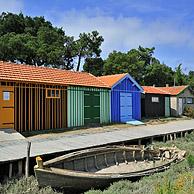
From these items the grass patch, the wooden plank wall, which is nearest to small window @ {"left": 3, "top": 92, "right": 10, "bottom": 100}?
the wooden plank wall

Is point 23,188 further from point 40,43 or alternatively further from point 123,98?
point 40,43

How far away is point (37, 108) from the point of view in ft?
53.4

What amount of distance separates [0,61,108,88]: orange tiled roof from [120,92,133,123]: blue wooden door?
214 centimetres

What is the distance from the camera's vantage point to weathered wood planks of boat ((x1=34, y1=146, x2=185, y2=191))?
8406 millimetres

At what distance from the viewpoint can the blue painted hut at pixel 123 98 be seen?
845 inches

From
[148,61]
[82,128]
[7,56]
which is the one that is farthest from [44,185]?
[148,61]

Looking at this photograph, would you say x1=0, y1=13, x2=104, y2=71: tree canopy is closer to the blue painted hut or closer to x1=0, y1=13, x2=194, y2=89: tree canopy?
x1=0, y1=13, x2=194, y2=89: tree canopy

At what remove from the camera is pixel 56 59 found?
122ft

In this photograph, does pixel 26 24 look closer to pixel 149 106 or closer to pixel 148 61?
pixel 148 61

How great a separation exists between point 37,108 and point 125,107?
8146 mm

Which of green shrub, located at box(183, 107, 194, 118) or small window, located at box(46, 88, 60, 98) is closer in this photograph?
small window, located at box(46, 88, 60, 98)

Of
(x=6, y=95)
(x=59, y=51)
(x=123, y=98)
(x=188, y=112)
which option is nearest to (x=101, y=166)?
(x=6, y=95)

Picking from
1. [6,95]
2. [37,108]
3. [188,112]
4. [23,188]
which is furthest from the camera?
[188,112]

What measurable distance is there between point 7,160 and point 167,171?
5.37m
